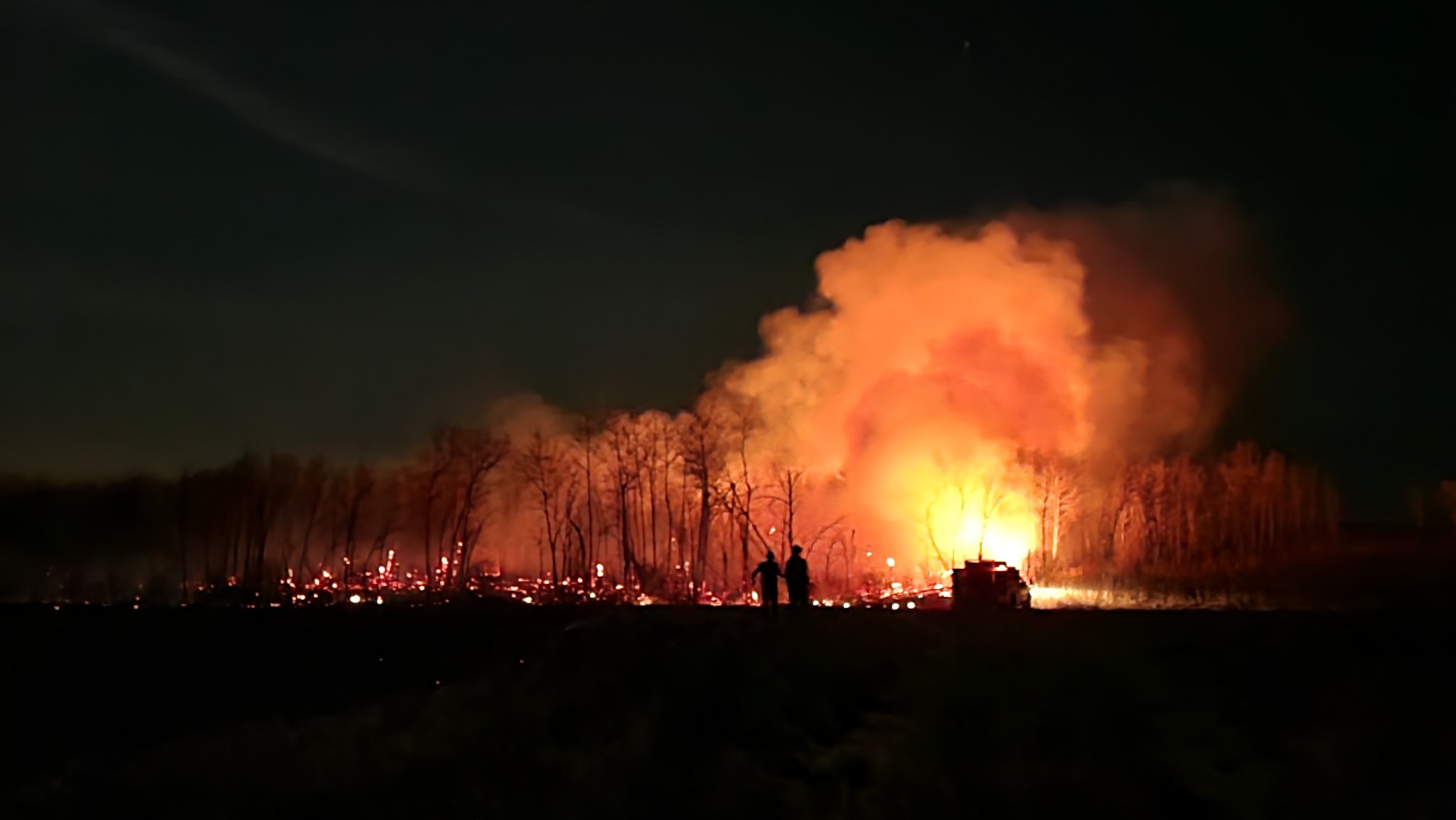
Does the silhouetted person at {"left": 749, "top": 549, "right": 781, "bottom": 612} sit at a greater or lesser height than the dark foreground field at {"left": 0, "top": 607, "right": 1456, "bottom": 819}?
greater

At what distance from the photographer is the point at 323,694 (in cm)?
2416

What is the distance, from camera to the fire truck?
43.9 m

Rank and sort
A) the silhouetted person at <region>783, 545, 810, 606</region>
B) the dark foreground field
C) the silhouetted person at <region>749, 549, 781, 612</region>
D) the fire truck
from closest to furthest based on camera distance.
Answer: the dark foreground field, the silhouetted person at <region>749, 549, 781, 612</region>, the silhouetted person at <region>783, 545, 810, 606</region>, the fire truck

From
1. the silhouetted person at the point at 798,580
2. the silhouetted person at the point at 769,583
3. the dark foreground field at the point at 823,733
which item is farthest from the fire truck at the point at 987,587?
the dark foreground field at the point at 823,733

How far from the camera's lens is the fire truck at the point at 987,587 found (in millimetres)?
43875

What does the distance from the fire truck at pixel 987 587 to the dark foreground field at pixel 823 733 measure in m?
19.9

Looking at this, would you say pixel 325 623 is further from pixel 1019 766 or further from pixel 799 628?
pixel 1019 766

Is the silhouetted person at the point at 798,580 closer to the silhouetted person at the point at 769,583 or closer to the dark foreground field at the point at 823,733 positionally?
the silhouetted person at the point at 769,583

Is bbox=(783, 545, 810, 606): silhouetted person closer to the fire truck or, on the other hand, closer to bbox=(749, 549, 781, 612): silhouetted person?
bbox=(749, 549, 781, 612): silhouetted person

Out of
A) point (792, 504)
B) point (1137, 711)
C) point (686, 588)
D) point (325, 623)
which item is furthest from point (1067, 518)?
point (1137, 711)

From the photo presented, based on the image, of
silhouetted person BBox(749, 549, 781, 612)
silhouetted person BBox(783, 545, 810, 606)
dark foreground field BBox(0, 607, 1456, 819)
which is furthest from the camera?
silhouetted person BBox(783, 545, 810, 606)

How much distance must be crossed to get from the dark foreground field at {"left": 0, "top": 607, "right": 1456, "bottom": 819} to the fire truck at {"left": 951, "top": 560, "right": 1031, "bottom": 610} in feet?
65.3

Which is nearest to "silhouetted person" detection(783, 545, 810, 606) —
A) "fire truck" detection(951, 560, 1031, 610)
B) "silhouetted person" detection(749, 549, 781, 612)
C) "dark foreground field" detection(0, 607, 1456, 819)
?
"silhouetted person" detection(749, 549, 781, 612)

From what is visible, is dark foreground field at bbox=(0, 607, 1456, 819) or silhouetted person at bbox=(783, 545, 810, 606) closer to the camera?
dark foreground field at bbox=(0, 607, 1456, 819)
